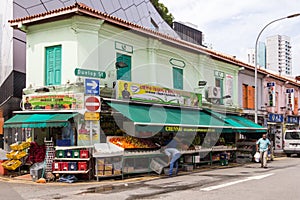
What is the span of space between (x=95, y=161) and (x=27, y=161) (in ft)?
10.9

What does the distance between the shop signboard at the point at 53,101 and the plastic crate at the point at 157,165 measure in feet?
11.8

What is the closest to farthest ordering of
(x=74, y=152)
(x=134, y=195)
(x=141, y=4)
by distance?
(x=134, y=195) → (x=74, y=152) → (x=141, y=4)

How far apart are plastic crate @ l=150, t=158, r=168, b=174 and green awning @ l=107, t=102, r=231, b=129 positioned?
153 centimetres

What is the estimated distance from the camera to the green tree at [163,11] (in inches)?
1726

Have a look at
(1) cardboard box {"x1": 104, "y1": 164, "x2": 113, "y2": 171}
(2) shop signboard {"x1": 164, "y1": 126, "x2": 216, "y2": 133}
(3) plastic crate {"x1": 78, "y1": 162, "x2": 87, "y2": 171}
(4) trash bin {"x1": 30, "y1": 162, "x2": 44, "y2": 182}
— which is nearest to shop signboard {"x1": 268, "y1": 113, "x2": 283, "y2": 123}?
(2) shop signboard {"x1": 164, "y1": 126, "x2": 216, "y2": 133}

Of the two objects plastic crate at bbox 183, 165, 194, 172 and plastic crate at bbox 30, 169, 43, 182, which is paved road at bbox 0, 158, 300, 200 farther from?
plastic crate at bbox 183, 165, 194, 172

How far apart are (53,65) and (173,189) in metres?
7.47

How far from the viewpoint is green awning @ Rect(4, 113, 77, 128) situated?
1398cm

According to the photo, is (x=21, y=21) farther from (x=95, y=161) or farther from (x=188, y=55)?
(x=188, y=55)

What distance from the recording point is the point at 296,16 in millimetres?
21062

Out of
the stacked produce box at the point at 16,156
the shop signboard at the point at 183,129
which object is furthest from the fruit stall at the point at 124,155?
the stacked produce box at the point at 16,156

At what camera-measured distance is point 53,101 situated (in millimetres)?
14969

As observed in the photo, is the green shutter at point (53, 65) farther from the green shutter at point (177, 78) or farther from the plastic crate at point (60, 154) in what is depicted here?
the green shutter at point (177, 78)

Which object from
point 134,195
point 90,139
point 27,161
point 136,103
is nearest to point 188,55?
point 136,103
